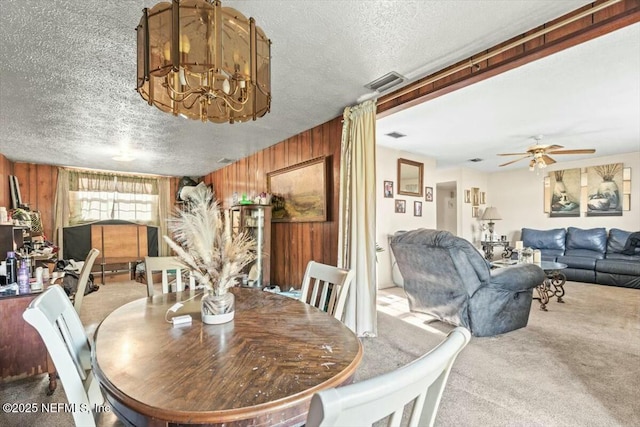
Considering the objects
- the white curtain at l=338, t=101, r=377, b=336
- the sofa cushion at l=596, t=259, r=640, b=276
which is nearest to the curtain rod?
the white curtain at l=338, t=101, r=377, b=336

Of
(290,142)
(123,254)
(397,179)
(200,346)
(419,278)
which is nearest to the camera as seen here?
(200,346)

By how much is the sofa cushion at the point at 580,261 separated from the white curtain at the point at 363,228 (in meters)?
4.78

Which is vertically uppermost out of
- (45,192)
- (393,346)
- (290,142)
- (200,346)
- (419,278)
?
(290,142)

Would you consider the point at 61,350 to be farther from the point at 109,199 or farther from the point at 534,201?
the point at 534,201

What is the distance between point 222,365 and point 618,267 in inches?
258

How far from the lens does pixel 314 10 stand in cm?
170

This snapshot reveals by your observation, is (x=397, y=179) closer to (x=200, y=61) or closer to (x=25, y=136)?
(x=200, y=61)

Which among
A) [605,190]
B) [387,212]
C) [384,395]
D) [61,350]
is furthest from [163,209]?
[605,190]

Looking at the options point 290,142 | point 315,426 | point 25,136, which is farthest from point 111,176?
point 315,426

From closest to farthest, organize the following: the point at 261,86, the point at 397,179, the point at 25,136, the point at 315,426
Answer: the point at 315,426 → the point at 261,86 → the point at 25,136 → the point at 397,179

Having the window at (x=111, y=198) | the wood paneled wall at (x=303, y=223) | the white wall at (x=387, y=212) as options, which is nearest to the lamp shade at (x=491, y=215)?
the white wall at (x=387, y=212)

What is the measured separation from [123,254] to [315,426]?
7.70 meters

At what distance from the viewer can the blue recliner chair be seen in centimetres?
283

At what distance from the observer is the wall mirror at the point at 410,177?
5453 millimetres
